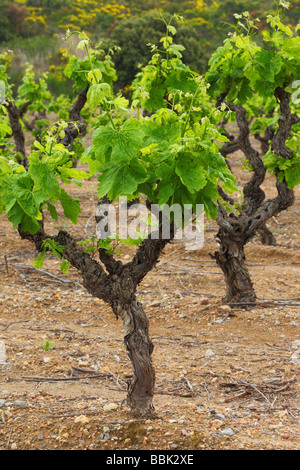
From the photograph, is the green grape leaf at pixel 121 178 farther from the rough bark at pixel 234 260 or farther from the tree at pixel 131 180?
the rough bark at pixel 234 260

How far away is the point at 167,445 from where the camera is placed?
11.2 ft

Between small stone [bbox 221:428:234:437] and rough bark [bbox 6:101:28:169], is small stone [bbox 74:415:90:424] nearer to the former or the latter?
small stone [bbox 221:428:234:437]

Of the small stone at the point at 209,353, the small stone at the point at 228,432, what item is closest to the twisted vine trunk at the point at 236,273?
the small stone at the point at 209,353

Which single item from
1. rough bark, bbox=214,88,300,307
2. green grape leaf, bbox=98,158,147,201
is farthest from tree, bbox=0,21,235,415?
rough bark, bbox=214,88,300,307

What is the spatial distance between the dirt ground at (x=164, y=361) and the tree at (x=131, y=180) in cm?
40

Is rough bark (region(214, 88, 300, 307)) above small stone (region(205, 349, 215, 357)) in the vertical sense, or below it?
above

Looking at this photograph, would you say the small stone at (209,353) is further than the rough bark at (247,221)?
No

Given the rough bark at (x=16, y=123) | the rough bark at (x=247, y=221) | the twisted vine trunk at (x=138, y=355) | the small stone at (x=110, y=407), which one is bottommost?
the small stone at (x=110, y=407)

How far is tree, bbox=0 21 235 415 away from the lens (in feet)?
9.59

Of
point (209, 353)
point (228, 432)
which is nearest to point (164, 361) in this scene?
point (209, 353)

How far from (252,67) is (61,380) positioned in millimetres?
3341

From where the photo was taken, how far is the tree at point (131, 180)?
2.92 metres

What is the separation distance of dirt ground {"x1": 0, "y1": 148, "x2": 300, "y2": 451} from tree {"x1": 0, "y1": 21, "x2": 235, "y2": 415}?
398 millimetres

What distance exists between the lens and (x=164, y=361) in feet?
16.3
